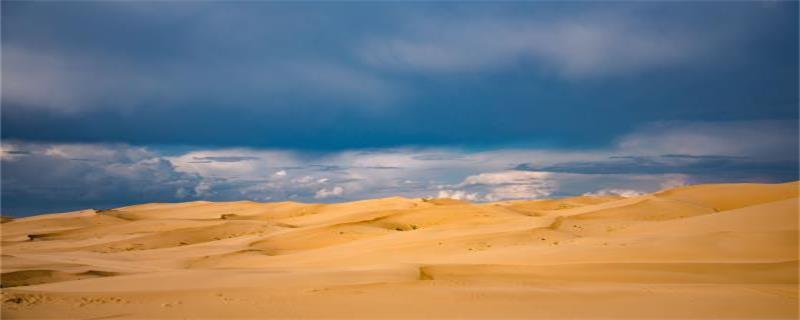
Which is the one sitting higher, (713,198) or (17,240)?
(713,198)

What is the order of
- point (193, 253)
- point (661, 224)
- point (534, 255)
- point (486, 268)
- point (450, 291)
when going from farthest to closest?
point (193, 253), point (661, 224), point (534, 255), point (486, 268), point (450, 291)

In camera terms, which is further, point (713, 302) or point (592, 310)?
point (713, 302)

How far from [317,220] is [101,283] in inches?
1179

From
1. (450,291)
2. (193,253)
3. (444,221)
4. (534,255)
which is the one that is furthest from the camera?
(444,221)

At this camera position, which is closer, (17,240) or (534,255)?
(534,255)

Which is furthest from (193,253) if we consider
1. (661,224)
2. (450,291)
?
(661,224)

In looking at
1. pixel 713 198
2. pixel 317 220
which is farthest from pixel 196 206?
pixel 713 198

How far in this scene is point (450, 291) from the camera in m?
10.0

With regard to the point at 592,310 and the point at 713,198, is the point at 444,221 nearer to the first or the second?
the point at 713,198

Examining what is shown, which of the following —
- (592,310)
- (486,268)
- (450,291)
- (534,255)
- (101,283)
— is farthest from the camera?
(534,255)

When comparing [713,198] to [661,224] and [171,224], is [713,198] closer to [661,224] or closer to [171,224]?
[661,224]

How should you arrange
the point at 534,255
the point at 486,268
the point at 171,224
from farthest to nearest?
the point at 171,224, the point at 534,255, the point at 486,268

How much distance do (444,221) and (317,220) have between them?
495 inches

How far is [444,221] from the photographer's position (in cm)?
3244
